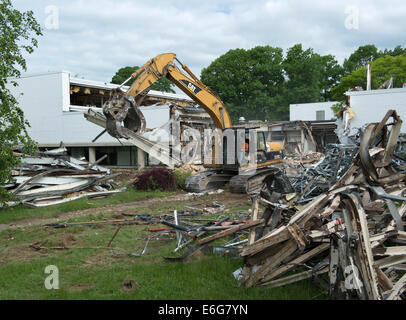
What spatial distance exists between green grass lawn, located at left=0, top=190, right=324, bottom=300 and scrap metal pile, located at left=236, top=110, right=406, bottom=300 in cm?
32

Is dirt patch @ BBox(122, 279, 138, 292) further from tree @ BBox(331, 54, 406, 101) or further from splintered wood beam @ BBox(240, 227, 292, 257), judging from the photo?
tree @ BBox(331, 54, 406, 101)

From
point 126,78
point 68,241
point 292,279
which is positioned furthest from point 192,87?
point 126,78

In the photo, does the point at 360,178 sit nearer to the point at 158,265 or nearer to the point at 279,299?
the point at 279,299

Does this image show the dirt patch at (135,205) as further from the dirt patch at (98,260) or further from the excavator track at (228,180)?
the dirt patch at (98,260)

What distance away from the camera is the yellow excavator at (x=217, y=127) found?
41.2 ft

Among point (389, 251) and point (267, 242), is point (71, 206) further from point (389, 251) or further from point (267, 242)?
point (389, 251)

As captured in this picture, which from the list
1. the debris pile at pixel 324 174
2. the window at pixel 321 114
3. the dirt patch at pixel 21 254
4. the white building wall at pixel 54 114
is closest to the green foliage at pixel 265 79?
the window at pixel 321 114

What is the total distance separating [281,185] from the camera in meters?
9.92

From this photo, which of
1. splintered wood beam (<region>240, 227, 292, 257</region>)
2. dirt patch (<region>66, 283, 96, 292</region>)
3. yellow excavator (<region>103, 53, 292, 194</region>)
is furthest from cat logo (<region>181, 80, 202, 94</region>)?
splintered wood beam (<region>240, 227, 292, 257</region>)

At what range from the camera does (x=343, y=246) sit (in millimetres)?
4668

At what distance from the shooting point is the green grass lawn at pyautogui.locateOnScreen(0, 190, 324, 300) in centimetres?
538

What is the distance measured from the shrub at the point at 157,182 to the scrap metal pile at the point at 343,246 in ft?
33.0
